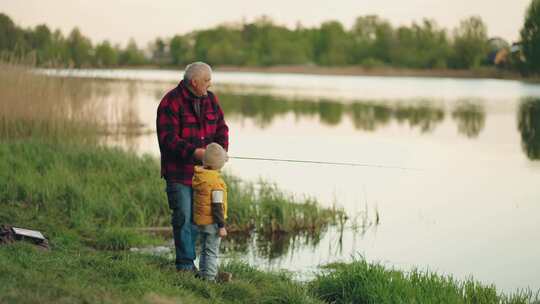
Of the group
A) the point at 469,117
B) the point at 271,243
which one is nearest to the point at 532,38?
the point at 469,117

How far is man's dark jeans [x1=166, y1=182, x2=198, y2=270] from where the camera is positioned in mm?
5641

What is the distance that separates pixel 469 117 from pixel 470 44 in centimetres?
5185

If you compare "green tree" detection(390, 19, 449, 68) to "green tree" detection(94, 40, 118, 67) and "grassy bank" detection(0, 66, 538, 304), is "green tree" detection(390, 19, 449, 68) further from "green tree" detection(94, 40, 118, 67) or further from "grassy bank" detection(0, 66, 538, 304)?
"grassy bank" detection(0, 66, 538, 304)

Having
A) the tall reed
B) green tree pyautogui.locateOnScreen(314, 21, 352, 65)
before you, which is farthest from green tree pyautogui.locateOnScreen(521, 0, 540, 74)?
the tall reed

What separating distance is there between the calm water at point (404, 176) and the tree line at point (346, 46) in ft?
132

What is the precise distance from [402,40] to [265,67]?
59.8 feet

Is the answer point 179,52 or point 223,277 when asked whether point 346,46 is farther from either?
point 223,277

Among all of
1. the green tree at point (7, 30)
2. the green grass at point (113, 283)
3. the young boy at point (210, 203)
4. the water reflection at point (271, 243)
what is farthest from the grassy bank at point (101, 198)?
the green tree at point (7, 30)

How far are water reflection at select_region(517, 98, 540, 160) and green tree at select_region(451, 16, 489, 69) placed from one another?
137ft

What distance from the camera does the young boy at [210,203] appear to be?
540cm

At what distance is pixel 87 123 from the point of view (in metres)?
13.9

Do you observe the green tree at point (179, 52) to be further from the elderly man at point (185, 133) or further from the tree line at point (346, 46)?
the elderly man at point (185, 133)

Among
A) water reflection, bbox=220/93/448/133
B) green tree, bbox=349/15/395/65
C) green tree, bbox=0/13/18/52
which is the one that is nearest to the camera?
green tree, bbox=0/13/18/52

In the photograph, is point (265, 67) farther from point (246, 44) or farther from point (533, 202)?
point (533, 202)
